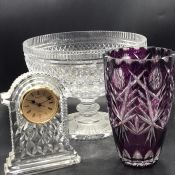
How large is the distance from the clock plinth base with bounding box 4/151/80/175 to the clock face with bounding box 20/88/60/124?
0.08m

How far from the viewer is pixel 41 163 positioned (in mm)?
1073

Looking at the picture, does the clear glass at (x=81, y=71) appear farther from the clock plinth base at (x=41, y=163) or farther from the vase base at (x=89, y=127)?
the clock plinth base at (x=41, y=163)

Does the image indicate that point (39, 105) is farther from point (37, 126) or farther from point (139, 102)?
point (139, 102)

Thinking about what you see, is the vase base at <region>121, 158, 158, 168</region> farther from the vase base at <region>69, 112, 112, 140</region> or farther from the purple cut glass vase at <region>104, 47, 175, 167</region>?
the vase base at <region>69, 112, 112, 140</region>

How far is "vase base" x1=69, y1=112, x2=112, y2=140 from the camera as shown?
1212 mm

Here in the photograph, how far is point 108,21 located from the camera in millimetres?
1655

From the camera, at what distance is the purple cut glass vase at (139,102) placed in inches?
38.5

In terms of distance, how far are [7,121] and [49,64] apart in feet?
0.92

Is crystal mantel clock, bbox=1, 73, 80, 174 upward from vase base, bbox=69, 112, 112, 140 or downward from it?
upward

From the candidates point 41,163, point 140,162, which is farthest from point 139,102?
point 41,163

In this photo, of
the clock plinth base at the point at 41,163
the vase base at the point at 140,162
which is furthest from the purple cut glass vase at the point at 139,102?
the clock plinth base at the point at 41,163

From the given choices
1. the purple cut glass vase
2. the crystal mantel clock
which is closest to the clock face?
the crystal mantel clock

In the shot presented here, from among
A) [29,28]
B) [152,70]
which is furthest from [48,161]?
[29,28]

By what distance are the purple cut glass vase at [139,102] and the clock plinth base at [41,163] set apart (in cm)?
11
